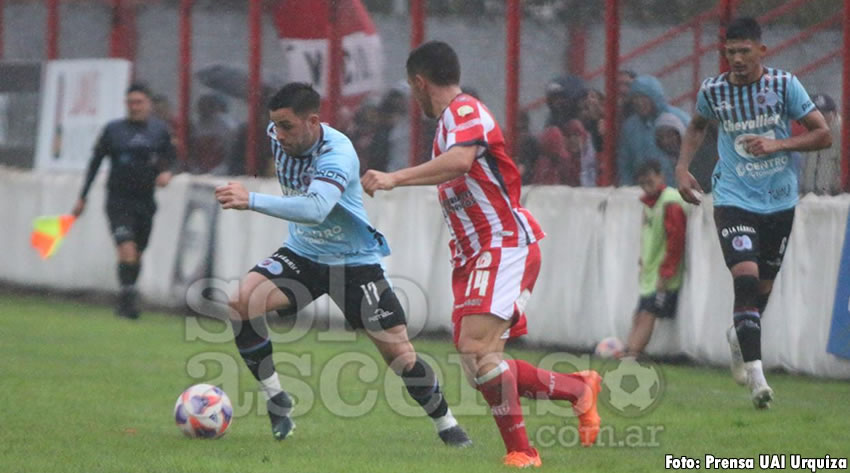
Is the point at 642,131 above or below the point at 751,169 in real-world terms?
above

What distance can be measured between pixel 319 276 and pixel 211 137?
9.52 metres

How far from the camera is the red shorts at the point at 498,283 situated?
7.18 meters

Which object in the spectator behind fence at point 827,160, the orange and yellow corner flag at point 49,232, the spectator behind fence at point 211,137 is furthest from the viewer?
the orange and yellow corner flag at point 49,232

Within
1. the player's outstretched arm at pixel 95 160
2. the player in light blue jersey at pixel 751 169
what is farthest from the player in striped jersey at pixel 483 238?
the player's outstretched arm at pixel 95 160

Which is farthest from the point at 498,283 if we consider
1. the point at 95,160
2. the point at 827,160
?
the point at 95,160

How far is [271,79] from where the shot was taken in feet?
55.2

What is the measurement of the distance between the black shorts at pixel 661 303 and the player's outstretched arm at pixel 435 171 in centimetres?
531

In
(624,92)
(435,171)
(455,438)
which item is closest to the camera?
(435,171)

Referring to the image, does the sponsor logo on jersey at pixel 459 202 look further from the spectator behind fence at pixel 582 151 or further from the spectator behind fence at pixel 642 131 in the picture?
the spectator behind fence at pixel 582 151

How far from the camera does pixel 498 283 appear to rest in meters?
7.20

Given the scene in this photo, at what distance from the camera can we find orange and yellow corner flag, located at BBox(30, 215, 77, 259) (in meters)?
17.4

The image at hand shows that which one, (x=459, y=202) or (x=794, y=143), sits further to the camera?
(x=794, y=143)

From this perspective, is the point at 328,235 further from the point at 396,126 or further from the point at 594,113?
the point at 396,126

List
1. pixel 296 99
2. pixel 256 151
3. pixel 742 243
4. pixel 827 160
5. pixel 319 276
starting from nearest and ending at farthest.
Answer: pixel 296 99 → pixel 319 276 → pixel 742 243 → pixel 827 160 → pixel 256 151
